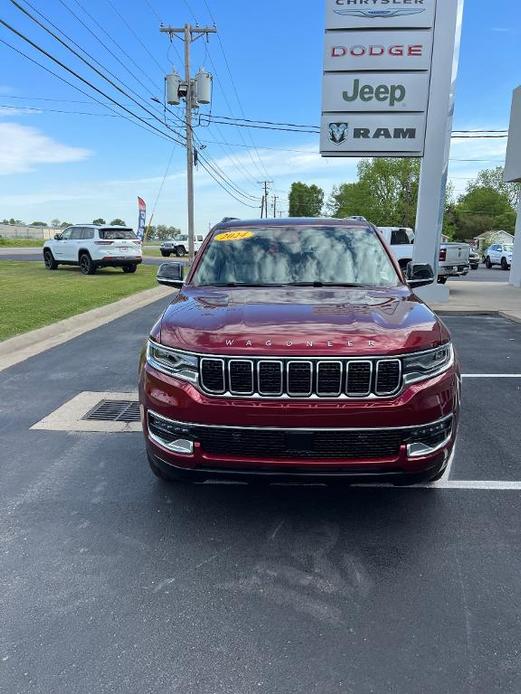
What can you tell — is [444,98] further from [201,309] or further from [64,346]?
[201,309]

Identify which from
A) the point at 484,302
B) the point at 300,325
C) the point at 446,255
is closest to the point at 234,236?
the point at 300,325

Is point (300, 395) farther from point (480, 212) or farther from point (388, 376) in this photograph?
point (480, 212)

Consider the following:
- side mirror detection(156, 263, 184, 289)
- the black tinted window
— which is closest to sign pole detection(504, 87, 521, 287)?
the black tinted window

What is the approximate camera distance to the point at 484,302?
46.1ft

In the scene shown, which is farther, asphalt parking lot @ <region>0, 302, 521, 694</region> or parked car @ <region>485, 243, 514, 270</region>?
parked car @ <region>485, 243, 514, 270</region>

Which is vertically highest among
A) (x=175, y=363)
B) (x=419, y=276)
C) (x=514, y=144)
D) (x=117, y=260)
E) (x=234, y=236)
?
(x=514, y=144)

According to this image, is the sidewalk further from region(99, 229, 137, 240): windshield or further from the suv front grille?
region(99, 229, 137, 240): windshield

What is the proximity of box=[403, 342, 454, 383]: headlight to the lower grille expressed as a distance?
0.89ft

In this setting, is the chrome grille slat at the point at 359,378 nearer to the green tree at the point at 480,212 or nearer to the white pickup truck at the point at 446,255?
the white pickup truck at the point at 446,255

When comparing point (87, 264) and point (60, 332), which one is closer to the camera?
point (60, 332)

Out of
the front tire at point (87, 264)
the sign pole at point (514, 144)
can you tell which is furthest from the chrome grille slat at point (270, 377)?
the sign pole at point (514, 144)

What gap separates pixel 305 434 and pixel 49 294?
37.6 ft

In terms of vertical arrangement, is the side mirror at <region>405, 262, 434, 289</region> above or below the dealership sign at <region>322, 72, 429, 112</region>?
below

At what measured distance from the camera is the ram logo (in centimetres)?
1369
